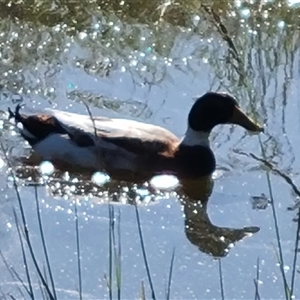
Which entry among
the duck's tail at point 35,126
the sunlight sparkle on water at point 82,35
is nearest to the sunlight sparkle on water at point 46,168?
the duck's tail at point 35,126

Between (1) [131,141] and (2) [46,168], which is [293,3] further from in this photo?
(2) [46,168]

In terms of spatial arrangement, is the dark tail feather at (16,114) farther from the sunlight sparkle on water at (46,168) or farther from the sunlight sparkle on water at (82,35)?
the sunlight sparkle on water at (82,35)

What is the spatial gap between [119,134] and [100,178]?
0.82 ft

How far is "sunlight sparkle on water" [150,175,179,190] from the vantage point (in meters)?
5.89

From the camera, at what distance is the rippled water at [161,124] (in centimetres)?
477

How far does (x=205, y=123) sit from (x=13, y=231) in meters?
1.60

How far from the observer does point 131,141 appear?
6.06 meters

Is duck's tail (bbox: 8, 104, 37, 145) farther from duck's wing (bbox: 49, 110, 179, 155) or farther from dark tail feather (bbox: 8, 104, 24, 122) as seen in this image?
duck's wing (bbox: 49, 110, 179, 155)

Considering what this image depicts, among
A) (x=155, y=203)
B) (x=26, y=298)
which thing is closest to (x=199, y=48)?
(x=155, y=203)

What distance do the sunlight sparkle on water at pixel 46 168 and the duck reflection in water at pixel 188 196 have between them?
43 millimetres

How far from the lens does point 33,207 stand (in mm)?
5305

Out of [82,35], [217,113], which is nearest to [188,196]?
[217,113]

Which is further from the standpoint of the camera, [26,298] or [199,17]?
[199,17]

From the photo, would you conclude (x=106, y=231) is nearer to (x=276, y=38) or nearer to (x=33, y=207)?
(x=33, y=207)
